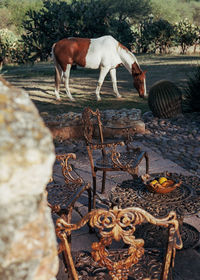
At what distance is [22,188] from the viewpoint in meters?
A: 0.84

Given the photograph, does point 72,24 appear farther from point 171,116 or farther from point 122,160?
point 122,160

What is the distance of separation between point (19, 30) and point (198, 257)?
189 feet

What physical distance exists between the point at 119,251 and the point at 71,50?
8.74 m

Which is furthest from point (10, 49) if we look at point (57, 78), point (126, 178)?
point (126, 178)

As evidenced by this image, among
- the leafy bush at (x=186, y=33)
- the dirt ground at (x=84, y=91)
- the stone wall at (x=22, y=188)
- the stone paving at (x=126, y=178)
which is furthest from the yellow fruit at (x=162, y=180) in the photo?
the leafy bush at (x=186, y=33)

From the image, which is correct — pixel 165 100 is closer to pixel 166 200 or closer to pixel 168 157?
pixel 168 157

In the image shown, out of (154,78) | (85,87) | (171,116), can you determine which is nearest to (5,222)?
(171,116)

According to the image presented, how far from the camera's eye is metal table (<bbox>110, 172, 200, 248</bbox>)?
273 centimetres

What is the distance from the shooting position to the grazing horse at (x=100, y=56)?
984cm

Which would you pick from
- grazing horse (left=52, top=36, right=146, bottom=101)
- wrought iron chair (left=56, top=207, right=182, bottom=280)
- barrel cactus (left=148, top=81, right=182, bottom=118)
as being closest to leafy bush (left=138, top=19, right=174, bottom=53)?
grazing horse (left=52, top=36, right=146, bottom=101)

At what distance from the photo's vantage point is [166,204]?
2805 mm

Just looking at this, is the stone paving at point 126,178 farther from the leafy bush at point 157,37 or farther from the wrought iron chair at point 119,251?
the leafy bush at point 157,37

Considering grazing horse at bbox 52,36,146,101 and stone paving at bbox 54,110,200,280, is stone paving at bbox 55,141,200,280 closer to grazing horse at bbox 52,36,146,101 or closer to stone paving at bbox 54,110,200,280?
stone paving at bbox 54,110,200,280

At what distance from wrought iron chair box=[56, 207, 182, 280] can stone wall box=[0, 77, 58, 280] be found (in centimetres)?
82
